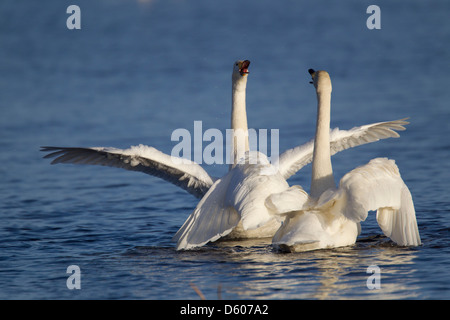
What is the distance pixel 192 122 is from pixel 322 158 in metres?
9.02

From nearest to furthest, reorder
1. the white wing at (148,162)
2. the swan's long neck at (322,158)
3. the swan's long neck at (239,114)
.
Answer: the swan's long neck at (322,158), the white wing at (148,162), the swan's long neck at (239,114)

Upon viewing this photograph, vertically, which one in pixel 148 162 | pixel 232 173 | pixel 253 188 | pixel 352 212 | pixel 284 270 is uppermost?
pixel 148 162

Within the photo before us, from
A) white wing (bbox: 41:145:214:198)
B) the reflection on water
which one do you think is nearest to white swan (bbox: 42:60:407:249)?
white wing (bbox: 41:145:214:198)

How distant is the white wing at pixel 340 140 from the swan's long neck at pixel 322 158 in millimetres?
1846

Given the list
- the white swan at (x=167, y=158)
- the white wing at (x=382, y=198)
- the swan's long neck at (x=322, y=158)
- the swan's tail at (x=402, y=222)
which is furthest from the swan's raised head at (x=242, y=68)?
the swan's tail at (x=402, y=222)

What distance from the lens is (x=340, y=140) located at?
42.1 feet

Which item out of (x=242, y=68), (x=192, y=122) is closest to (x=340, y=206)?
(x=242, y=68)

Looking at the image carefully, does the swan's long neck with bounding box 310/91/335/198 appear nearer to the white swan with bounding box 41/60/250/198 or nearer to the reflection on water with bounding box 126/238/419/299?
the reflection on water with bounding box 126/238/419/299

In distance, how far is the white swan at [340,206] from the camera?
368 inches

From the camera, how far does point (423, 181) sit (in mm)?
14141

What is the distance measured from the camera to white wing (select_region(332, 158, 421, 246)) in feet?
30.5

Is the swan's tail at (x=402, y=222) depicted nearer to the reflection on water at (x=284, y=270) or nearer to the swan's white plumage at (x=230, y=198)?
the reflection on water at (x=284, y=270)

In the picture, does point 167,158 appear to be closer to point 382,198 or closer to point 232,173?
point 232,173

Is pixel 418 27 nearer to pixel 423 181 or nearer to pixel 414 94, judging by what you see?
pixel 414 94
